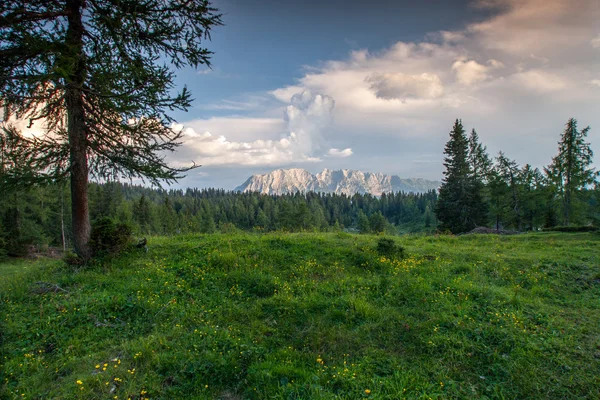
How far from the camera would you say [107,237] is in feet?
31.0

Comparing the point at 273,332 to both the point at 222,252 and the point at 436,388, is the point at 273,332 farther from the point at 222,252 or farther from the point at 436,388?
the point at 222,252

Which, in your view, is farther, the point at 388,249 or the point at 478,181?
the point at 478,181

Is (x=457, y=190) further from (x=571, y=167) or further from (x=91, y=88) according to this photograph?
(x=91, y=88)

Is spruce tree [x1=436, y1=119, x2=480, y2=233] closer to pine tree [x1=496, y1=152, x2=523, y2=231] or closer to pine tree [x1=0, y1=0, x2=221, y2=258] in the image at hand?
pine tree [x1=496, y1=152, x2=523, y2=231]

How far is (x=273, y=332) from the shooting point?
6.01 meters

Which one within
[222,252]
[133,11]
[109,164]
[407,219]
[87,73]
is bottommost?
[407,219]

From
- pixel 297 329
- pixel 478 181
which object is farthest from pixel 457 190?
pixel 297 329

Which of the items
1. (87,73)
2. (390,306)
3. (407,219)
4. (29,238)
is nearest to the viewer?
(390,306)

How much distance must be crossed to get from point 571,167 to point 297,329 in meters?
45.8

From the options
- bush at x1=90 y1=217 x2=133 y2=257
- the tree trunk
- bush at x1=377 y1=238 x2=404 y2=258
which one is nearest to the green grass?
bush at x1=377 y1=238 x2=404 y2=258

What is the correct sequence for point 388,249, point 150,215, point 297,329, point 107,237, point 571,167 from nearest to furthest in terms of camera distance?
point 297,329
point 107,237
point 388,249
point 571,167
point 150,215

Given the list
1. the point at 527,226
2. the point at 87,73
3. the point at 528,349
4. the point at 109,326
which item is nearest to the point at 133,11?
the point at 87,73

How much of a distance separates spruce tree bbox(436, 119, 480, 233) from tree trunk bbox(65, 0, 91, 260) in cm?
3891

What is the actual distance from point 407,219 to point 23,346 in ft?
469
